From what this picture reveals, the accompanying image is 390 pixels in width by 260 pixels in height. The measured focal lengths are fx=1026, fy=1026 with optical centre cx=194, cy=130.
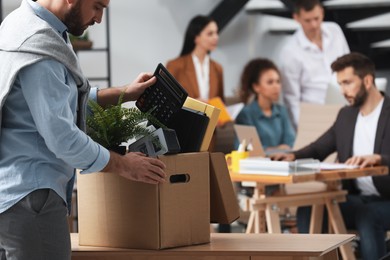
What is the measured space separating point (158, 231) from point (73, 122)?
46cm

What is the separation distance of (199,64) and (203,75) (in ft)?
0.30

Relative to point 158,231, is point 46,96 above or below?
above

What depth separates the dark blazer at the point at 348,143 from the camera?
5.00 meters

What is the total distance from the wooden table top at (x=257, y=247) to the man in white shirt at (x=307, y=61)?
4.97m

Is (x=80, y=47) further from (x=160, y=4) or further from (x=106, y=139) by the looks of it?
(x=106, y=139)

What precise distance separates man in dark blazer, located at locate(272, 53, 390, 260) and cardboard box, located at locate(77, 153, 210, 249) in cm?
204

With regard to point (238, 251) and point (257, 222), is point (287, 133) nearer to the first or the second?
point (257, 222)

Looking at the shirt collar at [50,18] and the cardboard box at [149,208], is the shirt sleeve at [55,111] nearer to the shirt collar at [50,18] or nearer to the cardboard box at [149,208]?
the shirt collar at [50,18]

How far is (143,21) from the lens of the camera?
920 cm

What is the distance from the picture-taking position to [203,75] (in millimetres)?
7781

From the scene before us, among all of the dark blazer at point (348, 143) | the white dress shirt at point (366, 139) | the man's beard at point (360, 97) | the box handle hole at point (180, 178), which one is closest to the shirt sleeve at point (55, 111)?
the box handle hole at point (180, 178)

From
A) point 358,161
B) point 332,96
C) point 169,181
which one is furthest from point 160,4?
point 169,181

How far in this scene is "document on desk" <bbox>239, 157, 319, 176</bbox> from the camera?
468 centimetres

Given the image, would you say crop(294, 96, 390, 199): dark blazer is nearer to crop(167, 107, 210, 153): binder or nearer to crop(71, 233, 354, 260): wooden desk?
crop(71, 233, 354, 260): wooden desk
